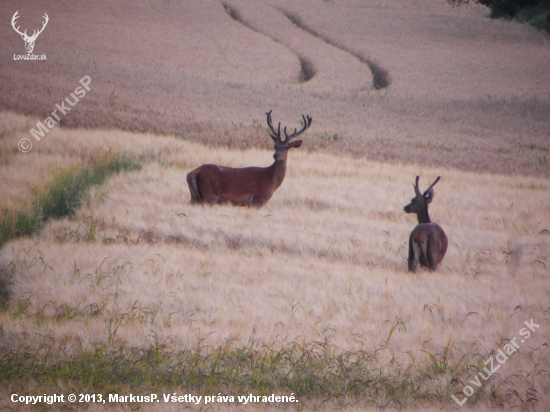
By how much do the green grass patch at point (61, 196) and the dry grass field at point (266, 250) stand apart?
0.04m

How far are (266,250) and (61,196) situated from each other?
3.62 metres

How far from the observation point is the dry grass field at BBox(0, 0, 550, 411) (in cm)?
395

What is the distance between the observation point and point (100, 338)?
4.22 m

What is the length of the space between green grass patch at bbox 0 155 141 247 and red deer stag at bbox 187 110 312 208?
1713 millimetres

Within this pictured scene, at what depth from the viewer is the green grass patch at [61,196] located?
24.1ft

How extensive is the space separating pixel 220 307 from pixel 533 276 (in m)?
3.47

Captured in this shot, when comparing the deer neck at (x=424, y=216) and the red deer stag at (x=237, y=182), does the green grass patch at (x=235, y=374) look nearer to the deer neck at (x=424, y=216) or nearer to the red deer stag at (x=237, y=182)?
the deer neck at (x=424, y=216)

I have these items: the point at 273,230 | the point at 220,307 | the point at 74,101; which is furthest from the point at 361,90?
the point at 220,307

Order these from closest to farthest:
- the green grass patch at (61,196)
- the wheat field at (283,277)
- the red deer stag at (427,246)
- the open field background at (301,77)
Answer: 1. the wheat field at (283,277)
2. the red deer stag at (427,246)
3. the green grass patch at (61,196)
4. the open field background at (301,77)

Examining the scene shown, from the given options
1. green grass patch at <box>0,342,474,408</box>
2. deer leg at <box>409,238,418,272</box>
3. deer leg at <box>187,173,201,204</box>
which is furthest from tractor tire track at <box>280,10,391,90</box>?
green grass patch at <box>0,342,474,408</box>

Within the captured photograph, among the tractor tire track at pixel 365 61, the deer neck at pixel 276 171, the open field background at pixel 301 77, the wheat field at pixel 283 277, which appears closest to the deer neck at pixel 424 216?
the wheat field at pixel 283 277

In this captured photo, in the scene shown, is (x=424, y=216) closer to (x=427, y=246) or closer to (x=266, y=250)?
(x=427, y=246)

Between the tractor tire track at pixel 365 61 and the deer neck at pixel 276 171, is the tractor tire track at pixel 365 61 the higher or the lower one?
the higher one

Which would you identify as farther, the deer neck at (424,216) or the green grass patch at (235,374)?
the deer neck at (424,216)
